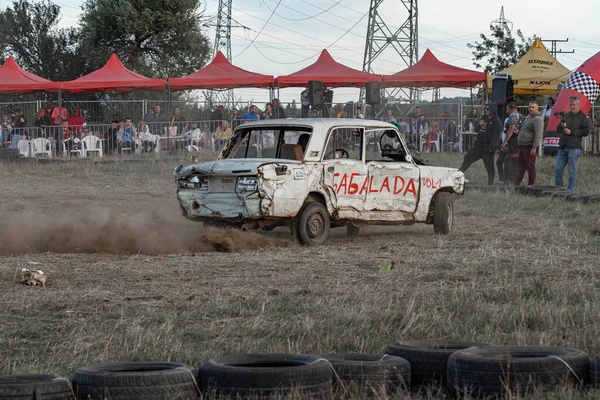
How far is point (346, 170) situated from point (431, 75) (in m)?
20.3

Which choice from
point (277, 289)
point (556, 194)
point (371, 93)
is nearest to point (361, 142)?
point (277, 289)

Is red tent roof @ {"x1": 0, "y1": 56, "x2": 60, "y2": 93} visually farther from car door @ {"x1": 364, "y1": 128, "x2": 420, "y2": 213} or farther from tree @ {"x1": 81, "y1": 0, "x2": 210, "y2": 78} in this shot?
car door @ {"x1": 364, "y1": 128, "x2": 420, "y2": 213}

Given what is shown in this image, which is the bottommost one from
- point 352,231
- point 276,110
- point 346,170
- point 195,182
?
point 352,231

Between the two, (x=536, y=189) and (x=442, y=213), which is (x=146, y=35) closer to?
(x=536, y=189)

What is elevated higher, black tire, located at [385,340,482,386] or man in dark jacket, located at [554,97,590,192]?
man in dark jacket, located at [554,97,590,192]

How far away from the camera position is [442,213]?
13305 millimetres

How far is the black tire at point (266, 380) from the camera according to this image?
4820 millimetres

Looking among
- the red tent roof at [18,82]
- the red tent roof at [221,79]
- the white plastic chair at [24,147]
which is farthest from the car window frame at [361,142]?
the red tent roof at [18,82]

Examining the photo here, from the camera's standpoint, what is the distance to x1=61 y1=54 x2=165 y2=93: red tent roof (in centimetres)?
3184

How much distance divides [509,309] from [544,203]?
32.9 feet

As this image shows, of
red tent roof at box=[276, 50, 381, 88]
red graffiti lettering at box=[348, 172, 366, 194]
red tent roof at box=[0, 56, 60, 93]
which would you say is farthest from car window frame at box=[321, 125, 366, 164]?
red tent roof at box=[0, 56, 60, 93]

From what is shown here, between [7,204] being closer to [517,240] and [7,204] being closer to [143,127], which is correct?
[517,240]

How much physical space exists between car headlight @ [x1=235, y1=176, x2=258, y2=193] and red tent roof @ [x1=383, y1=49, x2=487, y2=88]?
2079cm

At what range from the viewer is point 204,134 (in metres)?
30.6
